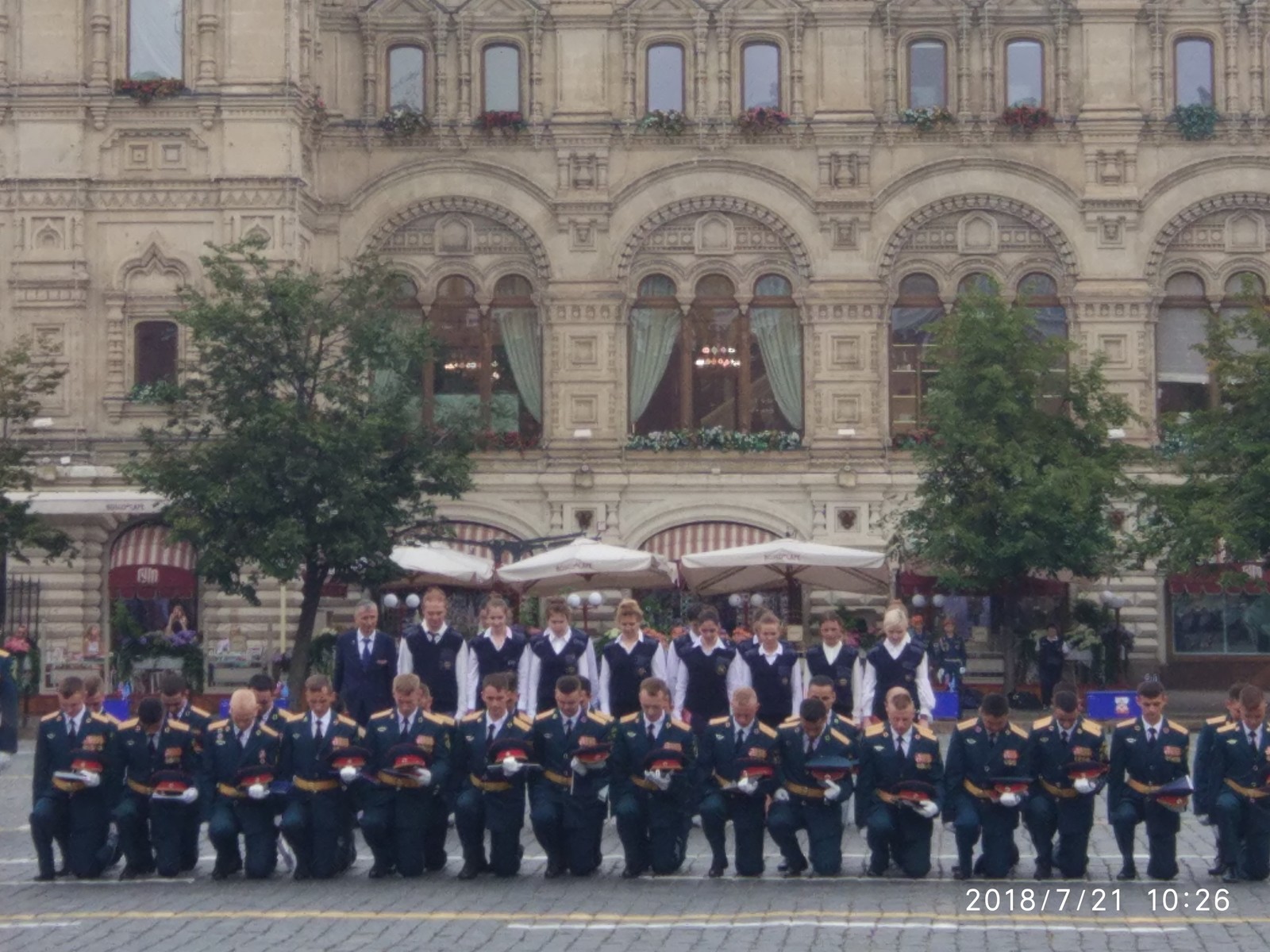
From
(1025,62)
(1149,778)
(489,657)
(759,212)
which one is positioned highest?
(1025,62)

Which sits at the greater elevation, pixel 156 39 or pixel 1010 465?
pixel 156 39

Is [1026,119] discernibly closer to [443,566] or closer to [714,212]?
[714,212]

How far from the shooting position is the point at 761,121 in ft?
140

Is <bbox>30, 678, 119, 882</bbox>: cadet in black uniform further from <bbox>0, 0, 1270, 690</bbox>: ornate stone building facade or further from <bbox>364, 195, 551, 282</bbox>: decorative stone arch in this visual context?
<bbox>364, 195, 551, 282</bbox>: decorative stone arch

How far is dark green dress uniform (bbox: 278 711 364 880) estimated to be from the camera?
1900 centimetres

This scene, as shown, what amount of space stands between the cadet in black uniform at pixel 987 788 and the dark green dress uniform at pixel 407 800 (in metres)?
4.07

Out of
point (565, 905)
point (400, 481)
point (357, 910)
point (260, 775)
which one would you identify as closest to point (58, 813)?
point (260, 775)

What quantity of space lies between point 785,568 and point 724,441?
7.66 m

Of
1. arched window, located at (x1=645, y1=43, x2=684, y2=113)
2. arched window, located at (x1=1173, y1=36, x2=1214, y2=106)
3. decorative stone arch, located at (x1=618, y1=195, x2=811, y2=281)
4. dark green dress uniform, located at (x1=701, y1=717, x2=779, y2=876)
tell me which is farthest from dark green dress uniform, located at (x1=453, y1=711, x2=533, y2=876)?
arched window, located at (x1=1173, y1=36, x2=1214, y2=106)

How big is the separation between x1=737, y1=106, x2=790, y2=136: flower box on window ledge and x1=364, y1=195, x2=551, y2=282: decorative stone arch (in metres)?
4.18

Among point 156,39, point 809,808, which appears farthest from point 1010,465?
point 809,808

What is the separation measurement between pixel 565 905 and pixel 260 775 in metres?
3.06

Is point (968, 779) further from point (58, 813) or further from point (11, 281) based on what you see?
point (11, 281)

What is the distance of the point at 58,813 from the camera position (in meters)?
19.3
